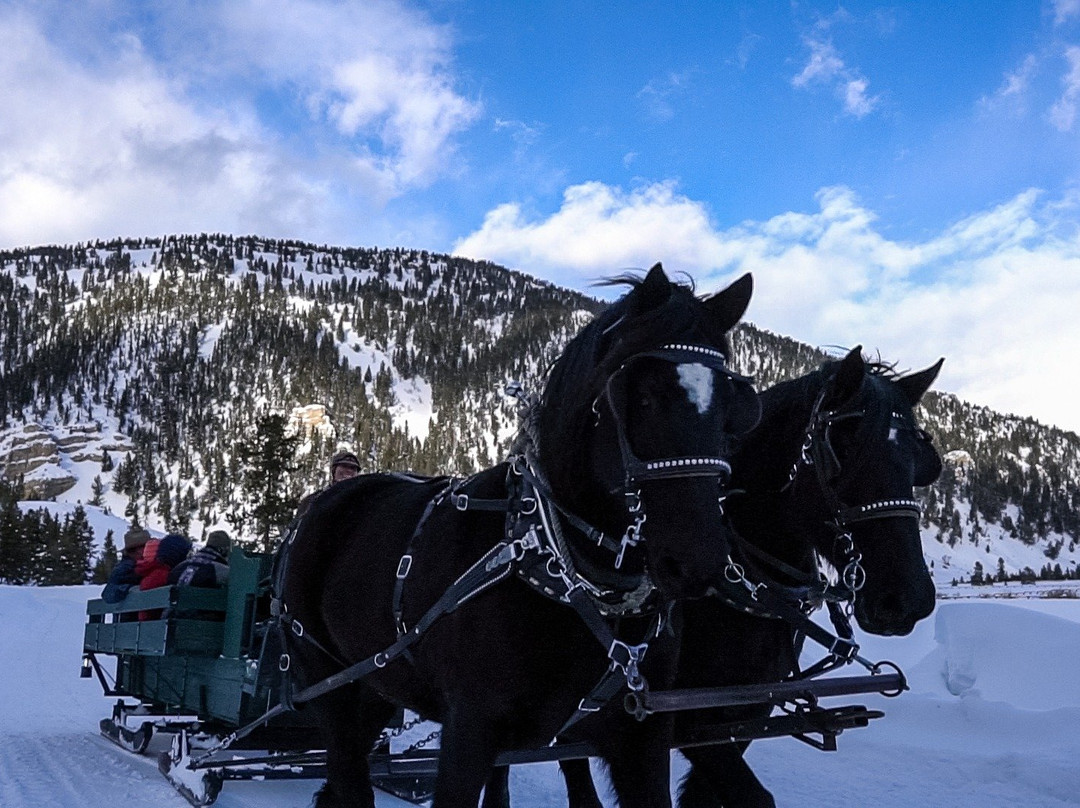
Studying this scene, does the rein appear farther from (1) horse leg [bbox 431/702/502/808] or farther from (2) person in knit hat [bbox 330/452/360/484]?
(2) person in knit hat [bbox 330/452/360/484]

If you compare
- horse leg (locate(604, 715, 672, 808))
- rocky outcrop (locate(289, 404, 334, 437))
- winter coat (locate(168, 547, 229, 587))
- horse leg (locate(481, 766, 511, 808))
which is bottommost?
horse leg (locate(481, 766, 511, 808))

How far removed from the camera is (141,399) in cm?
12706

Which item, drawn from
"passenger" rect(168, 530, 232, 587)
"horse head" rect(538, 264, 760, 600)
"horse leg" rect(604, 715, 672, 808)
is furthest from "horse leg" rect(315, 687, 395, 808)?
"passenger" rect(168, 530, 232, 587)

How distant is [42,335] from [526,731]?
164666 millimetres

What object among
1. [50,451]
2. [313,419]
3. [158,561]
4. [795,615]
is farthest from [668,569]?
[50,451]

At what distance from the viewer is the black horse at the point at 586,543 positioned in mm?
2346

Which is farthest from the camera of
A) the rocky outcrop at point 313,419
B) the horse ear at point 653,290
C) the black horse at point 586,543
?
the rocky outcrop at point 313,419

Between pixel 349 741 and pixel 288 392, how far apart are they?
127606 mm

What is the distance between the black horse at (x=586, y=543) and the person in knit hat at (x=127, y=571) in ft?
17.8

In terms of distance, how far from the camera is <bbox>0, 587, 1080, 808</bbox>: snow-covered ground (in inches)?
225

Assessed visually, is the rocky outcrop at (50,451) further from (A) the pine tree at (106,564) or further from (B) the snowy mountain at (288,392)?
(A) the pine tree at (106,564)

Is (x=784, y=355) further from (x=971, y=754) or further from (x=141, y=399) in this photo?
(x=971, y=754)

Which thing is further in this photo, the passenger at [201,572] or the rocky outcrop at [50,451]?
the rocky outcrop at [50,451]

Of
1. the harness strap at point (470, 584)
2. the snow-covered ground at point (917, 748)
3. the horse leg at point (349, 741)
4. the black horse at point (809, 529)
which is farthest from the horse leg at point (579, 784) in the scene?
the harness strap at point (470, 584)
